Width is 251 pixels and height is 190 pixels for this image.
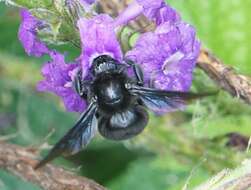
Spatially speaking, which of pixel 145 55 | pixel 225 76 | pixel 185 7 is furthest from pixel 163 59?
pixel 185 7

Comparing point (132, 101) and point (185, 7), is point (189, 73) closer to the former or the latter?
point (132, 101)

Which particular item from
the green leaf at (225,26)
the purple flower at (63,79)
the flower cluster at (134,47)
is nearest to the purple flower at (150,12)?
the flower cluster at (134,47)

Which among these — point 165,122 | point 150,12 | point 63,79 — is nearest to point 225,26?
point 165,122

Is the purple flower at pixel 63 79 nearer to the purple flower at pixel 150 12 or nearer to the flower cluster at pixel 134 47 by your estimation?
the flower cluster at pixel 134 47

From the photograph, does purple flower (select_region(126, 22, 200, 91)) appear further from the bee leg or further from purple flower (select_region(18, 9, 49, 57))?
purple flower (select_region(18, 9, 49, 57))

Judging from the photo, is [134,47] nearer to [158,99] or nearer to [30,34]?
[158,99]

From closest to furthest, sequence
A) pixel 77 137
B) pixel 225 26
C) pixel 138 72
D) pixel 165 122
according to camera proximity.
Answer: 1. pixel 77 137
2. pixel 138 72
3. pixel 165 122
4. pixel 225 26

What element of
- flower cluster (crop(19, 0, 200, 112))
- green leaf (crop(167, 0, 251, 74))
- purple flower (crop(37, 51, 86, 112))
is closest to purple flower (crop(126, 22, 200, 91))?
flower cluster (crop(19, 0, 200, 112))
